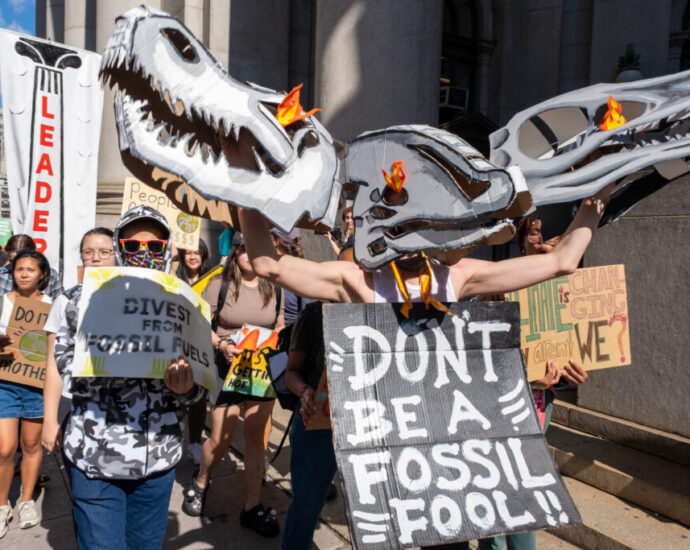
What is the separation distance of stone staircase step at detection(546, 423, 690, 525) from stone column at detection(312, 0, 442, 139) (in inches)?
153

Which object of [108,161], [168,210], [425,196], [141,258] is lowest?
[141,258]

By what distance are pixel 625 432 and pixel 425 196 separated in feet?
11.4

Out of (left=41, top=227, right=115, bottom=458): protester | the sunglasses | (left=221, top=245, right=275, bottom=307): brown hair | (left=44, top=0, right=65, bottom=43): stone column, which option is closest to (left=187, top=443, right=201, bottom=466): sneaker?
(left=221, top=245, right=275, bottom=307): brown hair

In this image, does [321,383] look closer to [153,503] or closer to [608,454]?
[153,503]

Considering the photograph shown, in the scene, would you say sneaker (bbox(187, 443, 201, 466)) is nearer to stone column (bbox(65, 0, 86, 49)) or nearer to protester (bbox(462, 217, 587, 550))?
protester (bbox(462, 217, 587, 550))

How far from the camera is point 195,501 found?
3.96 metres

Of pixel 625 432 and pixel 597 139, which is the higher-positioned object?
pixel 597 139

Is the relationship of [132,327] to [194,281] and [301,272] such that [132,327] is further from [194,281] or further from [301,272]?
[194,281]

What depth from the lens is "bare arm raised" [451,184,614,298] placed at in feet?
7.38

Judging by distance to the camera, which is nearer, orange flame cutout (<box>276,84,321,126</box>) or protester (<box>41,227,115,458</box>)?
orange flame cutout (<box>276,84,321,126</box>)

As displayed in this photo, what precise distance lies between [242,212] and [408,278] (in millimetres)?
731

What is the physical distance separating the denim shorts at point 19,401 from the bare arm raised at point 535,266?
10.2 ft

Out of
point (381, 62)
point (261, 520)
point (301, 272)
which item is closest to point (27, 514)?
point (261, 520)

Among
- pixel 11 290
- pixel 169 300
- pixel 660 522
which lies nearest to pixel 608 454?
pixel 660 522
